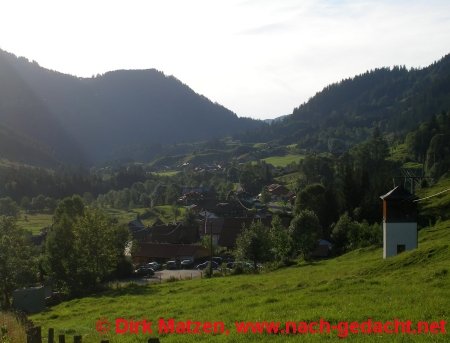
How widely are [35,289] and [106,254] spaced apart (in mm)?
9623

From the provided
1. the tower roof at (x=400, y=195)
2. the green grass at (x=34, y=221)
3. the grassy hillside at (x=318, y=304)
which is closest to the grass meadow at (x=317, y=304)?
the grassy hillside at (x=318, y=304)

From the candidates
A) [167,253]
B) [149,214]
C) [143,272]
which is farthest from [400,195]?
[149,214]

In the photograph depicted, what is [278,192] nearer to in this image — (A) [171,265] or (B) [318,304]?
(A) [171,265]

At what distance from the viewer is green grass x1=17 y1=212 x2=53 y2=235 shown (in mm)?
120188

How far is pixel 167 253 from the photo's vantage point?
273 ft

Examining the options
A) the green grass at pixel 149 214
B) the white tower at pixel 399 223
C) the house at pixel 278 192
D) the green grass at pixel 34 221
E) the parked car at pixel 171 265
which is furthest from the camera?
the house at pixel 278 192

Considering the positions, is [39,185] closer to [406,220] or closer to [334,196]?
[334,196]

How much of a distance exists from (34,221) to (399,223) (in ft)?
374

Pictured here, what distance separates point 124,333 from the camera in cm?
1883

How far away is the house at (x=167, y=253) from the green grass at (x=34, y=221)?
3900cm

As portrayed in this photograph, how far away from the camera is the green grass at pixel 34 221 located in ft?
394

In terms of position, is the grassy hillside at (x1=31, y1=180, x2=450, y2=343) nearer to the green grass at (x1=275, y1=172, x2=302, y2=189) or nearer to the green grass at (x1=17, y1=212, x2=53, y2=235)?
the green grass at (x1=17, y1=212, x2=53, y2=235)

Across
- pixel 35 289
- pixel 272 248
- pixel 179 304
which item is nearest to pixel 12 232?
pixel 35 289

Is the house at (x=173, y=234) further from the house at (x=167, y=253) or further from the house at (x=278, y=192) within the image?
the house at (x=278, y=192)
